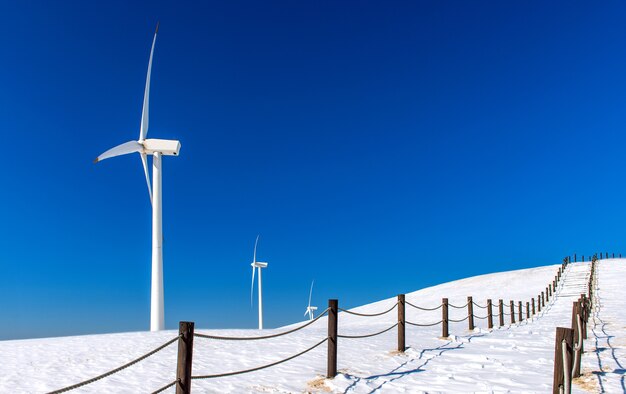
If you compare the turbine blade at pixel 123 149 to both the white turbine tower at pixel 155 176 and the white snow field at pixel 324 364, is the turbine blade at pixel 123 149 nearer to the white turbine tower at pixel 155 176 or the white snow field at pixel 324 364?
the white turbine tower at pixel 155 176

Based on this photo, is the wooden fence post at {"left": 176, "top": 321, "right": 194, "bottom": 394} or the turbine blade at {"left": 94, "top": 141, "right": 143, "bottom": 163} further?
the turbine blade at {"left": 94, "top": 141, "right": 143, "bottom": 163}

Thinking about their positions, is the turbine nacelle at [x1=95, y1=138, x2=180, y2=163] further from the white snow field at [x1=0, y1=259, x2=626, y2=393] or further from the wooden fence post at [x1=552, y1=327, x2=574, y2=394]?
the wooden fence post at [x1=552, y1=327, x2=574, y2=394]

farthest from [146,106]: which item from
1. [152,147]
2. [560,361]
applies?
[560,361]

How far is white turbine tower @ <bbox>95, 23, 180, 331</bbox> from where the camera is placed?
17.3m

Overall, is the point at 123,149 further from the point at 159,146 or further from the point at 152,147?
the point at 159,146

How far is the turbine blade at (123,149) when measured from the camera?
18.5 m

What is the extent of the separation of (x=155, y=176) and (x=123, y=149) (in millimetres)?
1707

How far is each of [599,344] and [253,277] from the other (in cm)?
2895

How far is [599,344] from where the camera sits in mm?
11461

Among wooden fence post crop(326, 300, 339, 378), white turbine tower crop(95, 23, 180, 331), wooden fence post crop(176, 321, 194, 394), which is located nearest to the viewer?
wooden fence post crop(176, 321, 194, 394)

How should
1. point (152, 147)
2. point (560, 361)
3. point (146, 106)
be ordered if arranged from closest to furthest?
point (560, 361)
point (152, 147)
point (146, 106)

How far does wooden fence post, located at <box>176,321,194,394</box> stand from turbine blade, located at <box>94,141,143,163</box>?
14.2 m

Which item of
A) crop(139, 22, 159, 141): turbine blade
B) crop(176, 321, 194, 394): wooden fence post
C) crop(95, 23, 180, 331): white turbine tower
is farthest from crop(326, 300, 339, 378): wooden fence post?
crop(139, 22, 159, 141): turbine blade

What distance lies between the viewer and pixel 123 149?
19.9 meters
